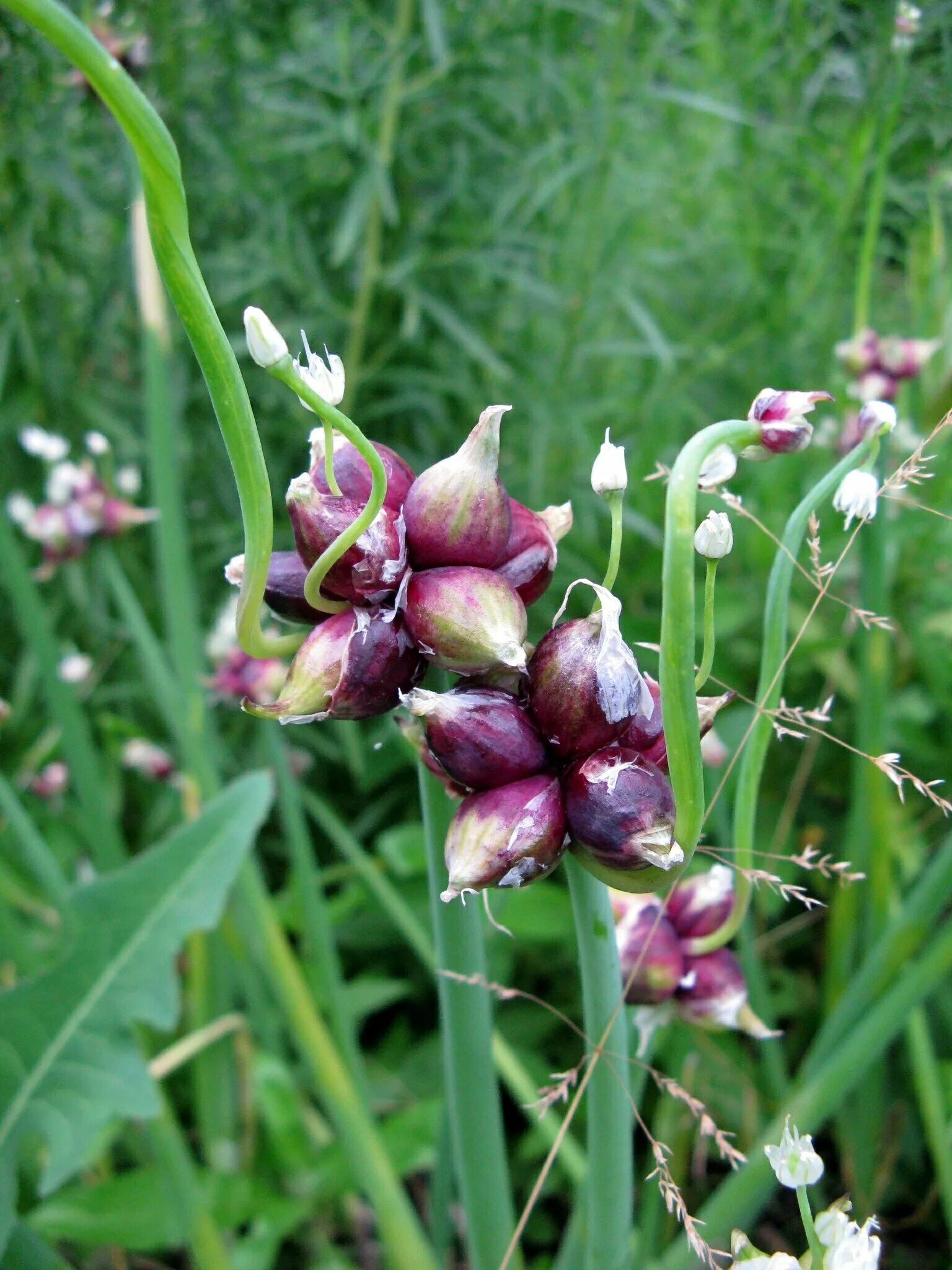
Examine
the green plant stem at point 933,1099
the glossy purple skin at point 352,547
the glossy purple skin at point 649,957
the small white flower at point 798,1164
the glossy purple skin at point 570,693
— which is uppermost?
the glossy purple skin at point 352,547

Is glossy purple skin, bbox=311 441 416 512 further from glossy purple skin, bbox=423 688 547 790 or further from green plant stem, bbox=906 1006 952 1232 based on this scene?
green plant stem, bbox=906 1006 952 1232

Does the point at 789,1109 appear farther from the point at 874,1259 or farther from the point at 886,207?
the point at 886,207

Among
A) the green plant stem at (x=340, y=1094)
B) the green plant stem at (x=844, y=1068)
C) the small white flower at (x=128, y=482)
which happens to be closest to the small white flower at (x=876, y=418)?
the green plant stem at (x=844, y=1068)

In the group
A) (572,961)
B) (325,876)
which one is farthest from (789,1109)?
(325,876)

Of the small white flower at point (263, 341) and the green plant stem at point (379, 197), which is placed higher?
the small white flower at point (263, 341)

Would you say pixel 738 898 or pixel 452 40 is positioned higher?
pixel 452 40

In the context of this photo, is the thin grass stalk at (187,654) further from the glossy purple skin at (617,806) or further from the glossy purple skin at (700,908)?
the glossy purple skin at (617,806)

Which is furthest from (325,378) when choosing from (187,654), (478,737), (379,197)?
(379,197)
